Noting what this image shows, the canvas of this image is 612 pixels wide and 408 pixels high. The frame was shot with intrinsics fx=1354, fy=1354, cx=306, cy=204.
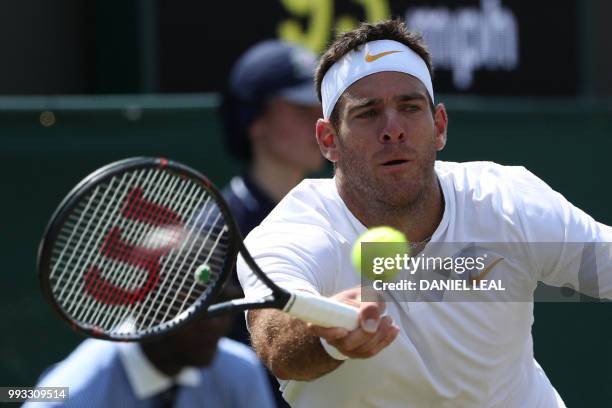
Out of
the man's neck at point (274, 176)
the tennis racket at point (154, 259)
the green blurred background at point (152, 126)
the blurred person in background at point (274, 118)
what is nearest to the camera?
the tennis racket at point (154, 259)

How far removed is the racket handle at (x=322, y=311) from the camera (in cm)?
302

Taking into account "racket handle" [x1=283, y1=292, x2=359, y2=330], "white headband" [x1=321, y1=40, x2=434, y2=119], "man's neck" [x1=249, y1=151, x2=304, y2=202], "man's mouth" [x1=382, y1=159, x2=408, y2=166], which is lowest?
"man's neck" [x1=249, y1=151, x2=304, y2=202]

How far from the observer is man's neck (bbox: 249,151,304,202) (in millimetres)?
5145

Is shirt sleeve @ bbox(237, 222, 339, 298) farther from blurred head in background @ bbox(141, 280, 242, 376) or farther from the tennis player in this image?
blurred head in background @ bbox(141, 280, 242, 376)

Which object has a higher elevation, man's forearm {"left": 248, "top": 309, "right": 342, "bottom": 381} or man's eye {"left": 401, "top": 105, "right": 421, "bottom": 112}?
man's eye {"left": 401, "top": 105, "right": 421, "bottom": 112}

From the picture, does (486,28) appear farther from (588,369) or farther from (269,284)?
(269,284)

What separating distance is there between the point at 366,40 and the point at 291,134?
149cm

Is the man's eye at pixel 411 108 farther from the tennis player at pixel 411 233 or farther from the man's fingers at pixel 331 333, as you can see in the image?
the man's fingers at pixel 331 333

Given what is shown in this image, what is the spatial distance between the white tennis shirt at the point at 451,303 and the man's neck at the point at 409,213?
0.03 meters

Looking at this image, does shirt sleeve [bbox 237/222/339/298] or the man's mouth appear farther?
the man's mouth

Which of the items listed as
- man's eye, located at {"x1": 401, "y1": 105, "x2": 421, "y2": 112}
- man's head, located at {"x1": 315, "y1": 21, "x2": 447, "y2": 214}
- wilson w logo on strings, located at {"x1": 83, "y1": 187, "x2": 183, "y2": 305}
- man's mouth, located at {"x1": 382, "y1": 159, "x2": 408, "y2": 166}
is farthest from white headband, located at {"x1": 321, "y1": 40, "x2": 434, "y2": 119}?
wilson w logo on strings, located at {"x1": 83, "y1": 187, "x2": 183, "y2": 305}

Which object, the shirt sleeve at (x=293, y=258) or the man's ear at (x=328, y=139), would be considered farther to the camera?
the man's ear at (x=328, y=139)

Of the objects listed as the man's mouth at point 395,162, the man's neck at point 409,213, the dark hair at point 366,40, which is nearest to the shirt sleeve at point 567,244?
the man's neck at point 409,213

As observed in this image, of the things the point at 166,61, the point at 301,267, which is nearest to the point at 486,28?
the point at 166,61
